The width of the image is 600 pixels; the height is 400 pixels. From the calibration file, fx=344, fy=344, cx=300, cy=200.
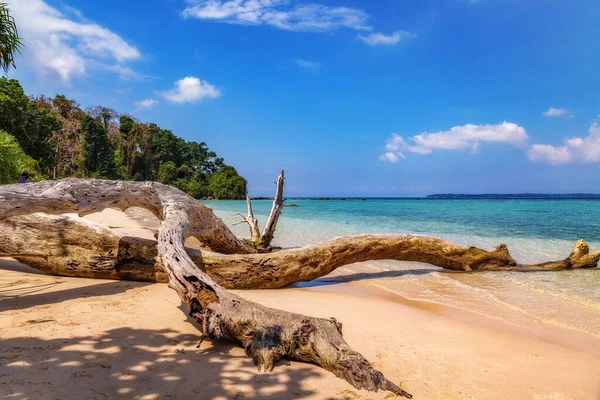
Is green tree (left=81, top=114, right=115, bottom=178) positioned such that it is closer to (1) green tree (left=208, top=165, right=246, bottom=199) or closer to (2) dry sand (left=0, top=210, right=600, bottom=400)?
(1) green tree (left=208, top=165, right=246, bottom=199)

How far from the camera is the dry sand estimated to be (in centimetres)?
255

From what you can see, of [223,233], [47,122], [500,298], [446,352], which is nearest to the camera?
[446,352]

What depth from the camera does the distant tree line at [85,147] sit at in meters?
23.8

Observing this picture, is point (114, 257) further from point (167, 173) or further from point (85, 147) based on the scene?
point (167, 173)

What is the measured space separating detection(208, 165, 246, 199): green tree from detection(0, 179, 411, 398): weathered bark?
68.2m

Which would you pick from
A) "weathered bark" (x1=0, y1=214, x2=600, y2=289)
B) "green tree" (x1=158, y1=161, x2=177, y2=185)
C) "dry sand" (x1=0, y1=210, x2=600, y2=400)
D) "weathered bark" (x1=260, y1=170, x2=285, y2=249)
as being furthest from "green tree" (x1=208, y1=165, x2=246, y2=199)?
"dry sand" (x1=0, y1=210, x2=600, y2=400)

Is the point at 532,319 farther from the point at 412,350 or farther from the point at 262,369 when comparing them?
the point at 262,369

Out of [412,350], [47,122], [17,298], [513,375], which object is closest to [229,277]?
[17,298]

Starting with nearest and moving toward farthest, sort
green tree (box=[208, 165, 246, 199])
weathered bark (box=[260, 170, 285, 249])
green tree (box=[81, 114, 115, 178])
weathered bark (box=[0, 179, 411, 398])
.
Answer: weathered bark (box=[0, 179, 411, 398])
weathered bark (box=[260, 170, 285, 249])
green tree (box=[81, 114, 115, 178])
green tree (box=[208, 165, 246, 199])

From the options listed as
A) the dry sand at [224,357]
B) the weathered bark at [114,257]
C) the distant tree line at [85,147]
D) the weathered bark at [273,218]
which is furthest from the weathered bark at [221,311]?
the distant tree line at [85,147]

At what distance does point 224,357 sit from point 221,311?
408 mm

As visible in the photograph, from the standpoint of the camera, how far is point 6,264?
6516 millimetres

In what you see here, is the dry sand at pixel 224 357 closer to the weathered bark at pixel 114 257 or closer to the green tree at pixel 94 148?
the weathered bark at pixel 114 257

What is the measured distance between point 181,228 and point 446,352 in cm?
370
